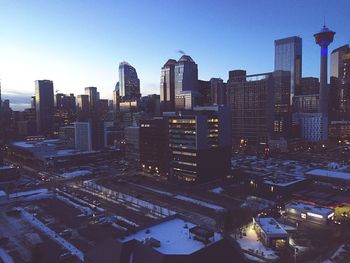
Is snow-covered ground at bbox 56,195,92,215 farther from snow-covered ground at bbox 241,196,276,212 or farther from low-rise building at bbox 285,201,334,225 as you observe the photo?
low-rise building at bbox 285,201,334,225

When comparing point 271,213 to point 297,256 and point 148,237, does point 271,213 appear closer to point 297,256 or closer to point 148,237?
point 297,256

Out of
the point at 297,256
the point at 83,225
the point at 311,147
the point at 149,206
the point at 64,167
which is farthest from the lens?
the point at 311,147

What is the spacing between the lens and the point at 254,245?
50375 millimetres

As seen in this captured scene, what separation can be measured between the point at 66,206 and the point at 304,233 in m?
51.5

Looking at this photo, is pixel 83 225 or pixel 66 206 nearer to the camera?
pixel 83 225

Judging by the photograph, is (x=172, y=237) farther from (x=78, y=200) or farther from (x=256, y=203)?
(x=78, y=200)

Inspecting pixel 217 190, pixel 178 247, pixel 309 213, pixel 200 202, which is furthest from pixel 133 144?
pixel 178 247

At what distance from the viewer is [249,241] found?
51.8 metres

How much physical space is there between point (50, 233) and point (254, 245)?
36046 millimetres

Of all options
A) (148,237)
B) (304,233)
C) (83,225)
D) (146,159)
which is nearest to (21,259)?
(83,225)

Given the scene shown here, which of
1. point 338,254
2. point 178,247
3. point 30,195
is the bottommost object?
point 338,254

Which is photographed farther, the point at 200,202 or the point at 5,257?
the point at 200,202

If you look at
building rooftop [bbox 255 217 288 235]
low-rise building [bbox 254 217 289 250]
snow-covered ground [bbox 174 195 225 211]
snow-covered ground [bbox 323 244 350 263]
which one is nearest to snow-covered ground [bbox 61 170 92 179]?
snow-covered ground [bbox 174 195 225 211]

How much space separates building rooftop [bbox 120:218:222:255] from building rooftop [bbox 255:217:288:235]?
16.8 meters
